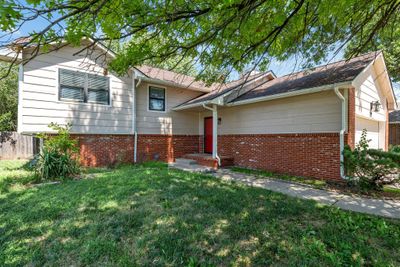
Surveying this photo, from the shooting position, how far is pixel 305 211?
13.3ft

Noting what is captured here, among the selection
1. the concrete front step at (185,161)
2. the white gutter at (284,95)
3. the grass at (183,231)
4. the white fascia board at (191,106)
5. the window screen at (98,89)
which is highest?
the window screen at (98,89)

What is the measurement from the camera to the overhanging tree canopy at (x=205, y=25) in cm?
268

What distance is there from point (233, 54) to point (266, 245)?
3.66 meters

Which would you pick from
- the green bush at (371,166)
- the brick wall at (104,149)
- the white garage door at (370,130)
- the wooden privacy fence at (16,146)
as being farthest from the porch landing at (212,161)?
the wooden privacy fence at (16,146)

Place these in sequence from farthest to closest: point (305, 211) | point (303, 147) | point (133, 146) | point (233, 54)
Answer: point (133, 146) → point (303, 147) → point (233, 54) → point (305, 211)

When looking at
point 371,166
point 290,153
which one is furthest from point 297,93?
point 371,166

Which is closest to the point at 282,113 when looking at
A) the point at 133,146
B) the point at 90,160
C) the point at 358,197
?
the point at 358,197

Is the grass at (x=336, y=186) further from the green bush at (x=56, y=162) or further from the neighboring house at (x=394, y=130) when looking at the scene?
the neighboring house at (x=394, y=130)

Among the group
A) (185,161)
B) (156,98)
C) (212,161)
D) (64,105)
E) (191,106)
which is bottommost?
(185,161)

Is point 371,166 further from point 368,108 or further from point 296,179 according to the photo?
point 368,108

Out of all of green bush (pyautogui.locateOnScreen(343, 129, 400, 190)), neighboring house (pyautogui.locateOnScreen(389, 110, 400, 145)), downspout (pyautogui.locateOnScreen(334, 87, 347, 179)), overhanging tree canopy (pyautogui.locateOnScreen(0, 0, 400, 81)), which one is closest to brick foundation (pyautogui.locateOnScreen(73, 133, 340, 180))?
downspout (pyautogui.locateOnScreen(334, 87, 347, 179))

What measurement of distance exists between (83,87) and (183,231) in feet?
25.5

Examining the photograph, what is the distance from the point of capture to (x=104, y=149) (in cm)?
909

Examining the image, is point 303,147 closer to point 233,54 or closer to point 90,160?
point 233,54
